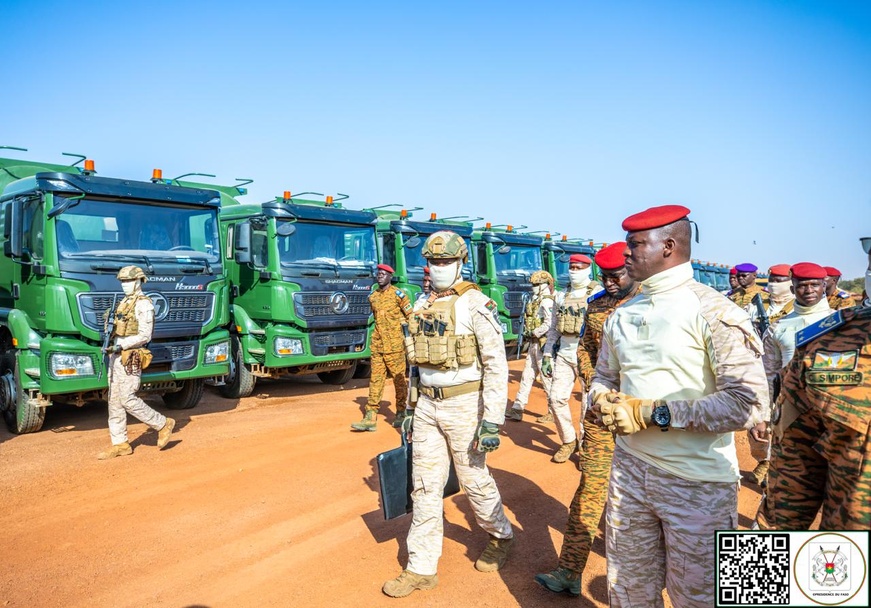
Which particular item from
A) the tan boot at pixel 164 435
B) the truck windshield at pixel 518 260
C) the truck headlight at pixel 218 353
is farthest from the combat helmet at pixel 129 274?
the truck windshield at pixel 518 260

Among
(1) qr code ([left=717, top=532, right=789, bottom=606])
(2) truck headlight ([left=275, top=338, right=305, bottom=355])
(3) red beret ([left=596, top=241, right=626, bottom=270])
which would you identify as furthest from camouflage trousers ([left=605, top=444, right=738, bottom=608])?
(2) truck headlight ([left=275, top=338, right=305, bottom=355])

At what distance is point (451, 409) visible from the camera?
346 cm

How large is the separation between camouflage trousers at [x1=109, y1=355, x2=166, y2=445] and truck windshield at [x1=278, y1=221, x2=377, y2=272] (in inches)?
122

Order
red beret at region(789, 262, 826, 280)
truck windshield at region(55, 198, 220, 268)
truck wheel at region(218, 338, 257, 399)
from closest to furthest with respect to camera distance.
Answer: red beret at region(789, 262, 826, 280)
truck windshield at region(55, 198, 220, 268)
truck wheel at region(218, 338, 257, 399)

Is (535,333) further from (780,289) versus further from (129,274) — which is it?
(129,274)

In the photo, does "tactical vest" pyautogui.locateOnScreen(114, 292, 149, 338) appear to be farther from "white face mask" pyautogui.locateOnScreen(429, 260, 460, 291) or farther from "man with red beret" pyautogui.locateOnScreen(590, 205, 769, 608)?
"man with red beret" pyautogui.locateOnScreen(590, 205, 769, 608)

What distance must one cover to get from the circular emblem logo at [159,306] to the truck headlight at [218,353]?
71 cm

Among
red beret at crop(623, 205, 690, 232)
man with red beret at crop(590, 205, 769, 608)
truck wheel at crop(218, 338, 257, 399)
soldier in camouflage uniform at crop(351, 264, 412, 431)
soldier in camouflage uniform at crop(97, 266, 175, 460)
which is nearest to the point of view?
man with red beret at crop(590, 205, 769, 608)

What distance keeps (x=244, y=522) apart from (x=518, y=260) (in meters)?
9.88

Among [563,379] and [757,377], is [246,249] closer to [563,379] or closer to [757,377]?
[563,379]

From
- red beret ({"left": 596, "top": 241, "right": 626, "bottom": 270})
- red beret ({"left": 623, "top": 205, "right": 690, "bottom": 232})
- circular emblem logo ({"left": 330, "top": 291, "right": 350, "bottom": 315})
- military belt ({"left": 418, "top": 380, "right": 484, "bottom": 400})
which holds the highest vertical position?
red beret ({"left": 623, "top": 205, "right": 690, "bottom": 232})

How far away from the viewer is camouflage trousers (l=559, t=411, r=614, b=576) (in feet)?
10.8

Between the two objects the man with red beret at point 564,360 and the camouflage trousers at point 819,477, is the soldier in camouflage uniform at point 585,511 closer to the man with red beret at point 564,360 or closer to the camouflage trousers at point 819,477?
the camouflage trousers at point 819,477

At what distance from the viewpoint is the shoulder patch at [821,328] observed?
5.25ft
